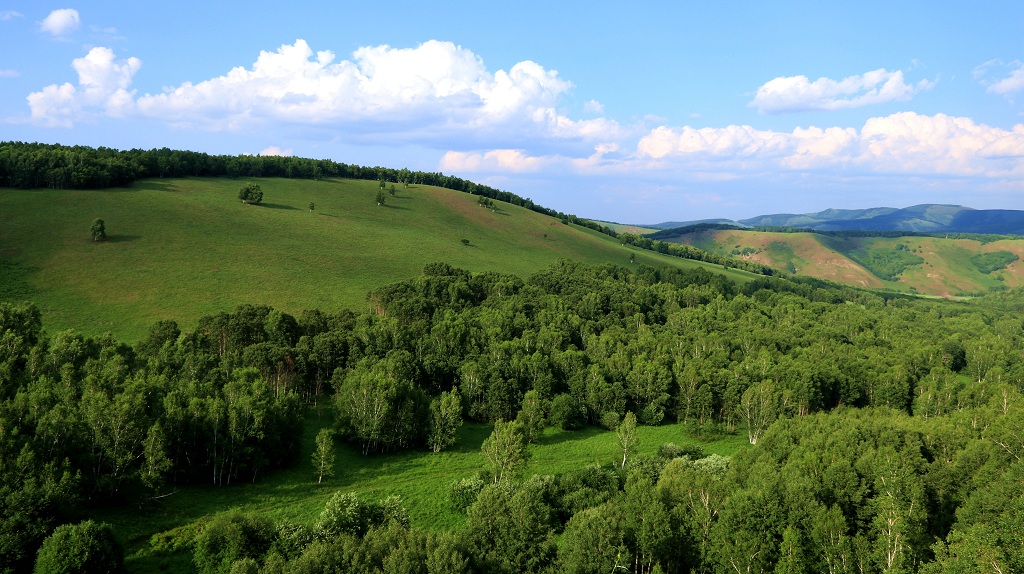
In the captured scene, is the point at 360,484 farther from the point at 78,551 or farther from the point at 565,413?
the point at 565,413

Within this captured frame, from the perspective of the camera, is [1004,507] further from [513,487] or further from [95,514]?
[95,514]

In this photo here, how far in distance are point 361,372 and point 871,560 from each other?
6237cm

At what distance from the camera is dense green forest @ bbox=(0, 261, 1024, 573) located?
39.8m

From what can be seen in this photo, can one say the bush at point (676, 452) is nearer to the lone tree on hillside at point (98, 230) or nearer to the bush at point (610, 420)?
the bush at point (610, 420)

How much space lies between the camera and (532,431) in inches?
3046

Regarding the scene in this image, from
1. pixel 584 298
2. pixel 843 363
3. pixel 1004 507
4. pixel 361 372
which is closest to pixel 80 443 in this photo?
pixel 361 372

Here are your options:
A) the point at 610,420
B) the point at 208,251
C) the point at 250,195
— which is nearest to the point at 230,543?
the point at 610,420

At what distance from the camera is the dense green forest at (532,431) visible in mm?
39812

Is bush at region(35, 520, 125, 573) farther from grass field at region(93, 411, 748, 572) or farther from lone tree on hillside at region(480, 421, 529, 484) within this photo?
lone tree on hillside at region(480, 421, 529, 484)

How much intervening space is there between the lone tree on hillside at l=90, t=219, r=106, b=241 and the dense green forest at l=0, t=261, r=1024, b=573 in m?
49.4

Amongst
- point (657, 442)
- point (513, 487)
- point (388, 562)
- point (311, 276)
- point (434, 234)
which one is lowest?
point (657, 442)

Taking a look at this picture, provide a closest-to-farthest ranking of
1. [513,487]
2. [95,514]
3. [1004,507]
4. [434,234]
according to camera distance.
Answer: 1. [1004,507]
2. [95,514]
3. [513,487]
4. [434,234]

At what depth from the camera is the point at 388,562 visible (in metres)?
34.5

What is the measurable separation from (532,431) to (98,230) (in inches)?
4312
